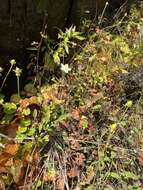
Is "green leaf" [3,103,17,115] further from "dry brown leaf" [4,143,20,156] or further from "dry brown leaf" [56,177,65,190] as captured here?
"dry brown leaf" [56,177,65,190]

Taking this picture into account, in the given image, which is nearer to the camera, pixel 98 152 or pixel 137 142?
pixel 98 152

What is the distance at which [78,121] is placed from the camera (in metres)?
2.83

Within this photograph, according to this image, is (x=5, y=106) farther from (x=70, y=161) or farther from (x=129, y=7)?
(x=129, y=7)

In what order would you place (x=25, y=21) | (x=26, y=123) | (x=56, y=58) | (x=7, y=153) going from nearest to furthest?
1. (x=7, y=153)
2. (x=26, y=123)
3. (x=25, y=21)
4. (x=56, y=58)

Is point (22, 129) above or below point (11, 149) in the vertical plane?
above

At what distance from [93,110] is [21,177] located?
2.15 feet

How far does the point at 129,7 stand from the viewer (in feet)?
12.2

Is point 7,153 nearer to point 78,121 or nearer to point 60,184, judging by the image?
point 60,184

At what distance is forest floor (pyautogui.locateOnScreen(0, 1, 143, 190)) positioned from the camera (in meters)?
2.56

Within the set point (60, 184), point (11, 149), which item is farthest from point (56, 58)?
point (60, 184)

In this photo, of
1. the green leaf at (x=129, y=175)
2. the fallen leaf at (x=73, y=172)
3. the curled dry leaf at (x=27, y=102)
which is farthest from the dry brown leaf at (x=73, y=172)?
the curled dry leaf at (x=27, y=102)

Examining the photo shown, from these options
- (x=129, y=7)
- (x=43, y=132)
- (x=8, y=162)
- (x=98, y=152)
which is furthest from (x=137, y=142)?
(x=129, y=7)

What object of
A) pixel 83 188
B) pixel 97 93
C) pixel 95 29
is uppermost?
pixel 95 29

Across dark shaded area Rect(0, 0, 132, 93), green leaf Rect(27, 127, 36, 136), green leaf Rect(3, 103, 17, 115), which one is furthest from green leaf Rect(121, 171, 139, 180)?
dark shaded area Rect(0, 0, 132, 93)
